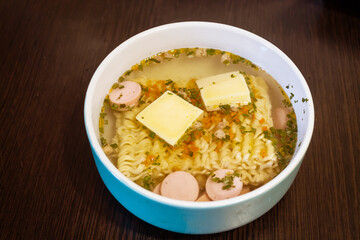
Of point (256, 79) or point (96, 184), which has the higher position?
point (256, 79)

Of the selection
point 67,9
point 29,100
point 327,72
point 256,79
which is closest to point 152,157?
point 256,79

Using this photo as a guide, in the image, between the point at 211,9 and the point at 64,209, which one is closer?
the point at 64,209

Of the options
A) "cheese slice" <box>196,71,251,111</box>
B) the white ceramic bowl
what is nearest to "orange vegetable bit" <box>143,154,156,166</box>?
the white ceramic bowl

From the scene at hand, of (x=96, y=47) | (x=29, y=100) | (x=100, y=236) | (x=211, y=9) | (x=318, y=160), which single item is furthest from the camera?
(x=211, y=9)

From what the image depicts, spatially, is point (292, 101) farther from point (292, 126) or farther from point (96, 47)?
point (96, 47)

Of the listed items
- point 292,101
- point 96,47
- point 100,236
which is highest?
point 292,101

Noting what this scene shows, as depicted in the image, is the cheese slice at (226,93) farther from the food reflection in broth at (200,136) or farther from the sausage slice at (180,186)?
the sausage slice at (180,186)

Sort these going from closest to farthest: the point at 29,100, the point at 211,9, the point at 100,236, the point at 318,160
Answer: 1. the point at 100,236
2. the point at 318,160
3. the point at 29,100
4. the point at 211,9
